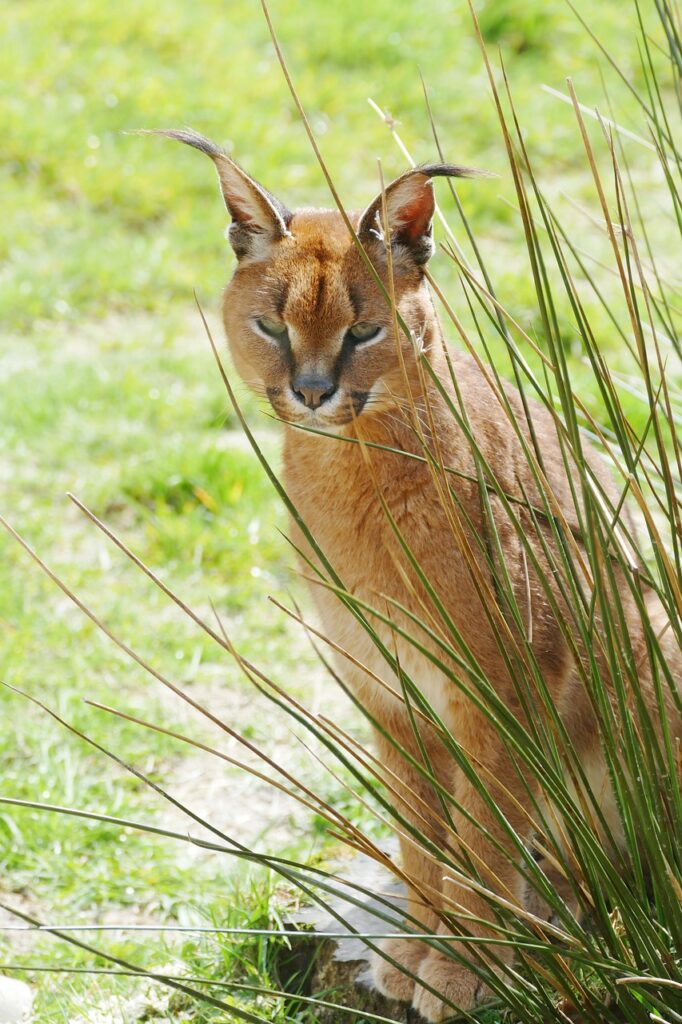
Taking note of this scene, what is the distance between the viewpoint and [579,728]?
2811mm

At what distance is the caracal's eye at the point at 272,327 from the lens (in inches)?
113

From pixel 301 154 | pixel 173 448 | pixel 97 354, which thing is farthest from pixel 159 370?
pixel 301 154

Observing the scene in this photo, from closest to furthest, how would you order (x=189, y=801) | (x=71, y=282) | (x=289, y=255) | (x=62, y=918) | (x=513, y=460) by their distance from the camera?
1. (x=513, y=460)
2. (x=289, y=255)
3. (x=62, y=918)
4. (x=189, y=801)
5. (x=71, y=282)

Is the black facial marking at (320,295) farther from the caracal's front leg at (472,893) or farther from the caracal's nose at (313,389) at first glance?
the caracal's front leg at (472,893)

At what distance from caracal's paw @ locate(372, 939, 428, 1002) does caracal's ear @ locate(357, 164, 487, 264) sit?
1.52 m

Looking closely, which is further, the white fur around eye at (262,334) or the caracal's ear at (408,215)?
the white fur around eye at (262,334)

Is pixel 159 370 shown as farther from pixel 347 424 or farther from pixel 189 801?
pixel 347 424

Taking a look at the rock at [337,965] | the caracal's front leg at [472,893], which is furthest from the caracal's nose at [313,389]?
the rock at [337,965]

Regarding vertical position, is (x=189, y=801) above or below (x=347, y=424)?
below

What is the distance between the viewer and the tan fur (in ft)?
Answer: 8.95

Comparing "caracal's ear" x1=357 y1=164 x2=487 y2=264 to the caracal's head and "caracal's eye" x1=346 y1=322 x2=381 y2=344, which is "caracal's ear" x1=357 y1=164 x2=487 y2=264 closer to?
the caracal's head

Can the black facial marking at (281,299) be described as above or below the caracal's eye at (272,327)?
above

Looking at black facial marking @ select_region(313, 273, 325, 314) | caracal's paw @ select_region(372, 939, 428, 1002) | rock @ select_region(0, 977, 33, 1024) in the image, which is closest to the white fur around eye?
black facial marking @ select_region(313, 273, 325, 314)

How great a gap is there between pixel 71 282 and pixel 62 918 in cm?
403
